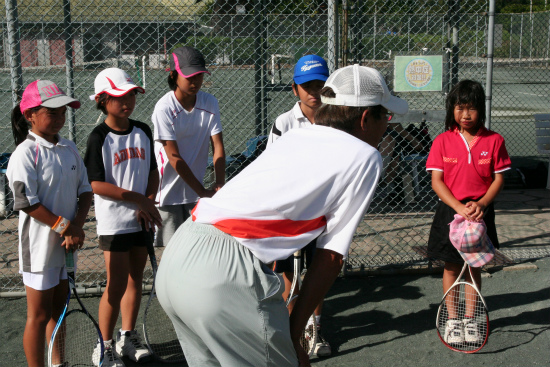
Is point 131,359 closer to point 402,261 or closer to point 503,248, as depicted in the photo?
point 402,261

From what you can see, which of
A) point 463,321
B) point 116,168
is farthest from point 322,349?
point 116,168

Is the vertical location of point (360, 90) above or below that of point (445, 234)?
above

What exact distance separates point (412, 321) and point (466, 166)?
1.25 metres

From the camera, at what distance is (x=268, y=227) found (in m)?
1.95

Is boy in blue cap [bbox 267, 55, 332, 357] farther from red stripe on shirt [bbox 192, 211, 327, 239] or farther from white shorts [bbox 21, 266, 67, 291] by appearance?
red stripe on shirt [bbox 192, 211, 327, 239]

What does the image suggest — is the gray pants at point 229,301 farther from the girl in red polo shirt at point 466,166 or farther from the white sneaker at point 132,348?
the girl in red polo shirt at point 466,166

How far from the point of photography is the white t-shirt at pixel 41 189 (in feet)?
10.4

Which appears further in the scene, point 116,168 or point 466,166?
point 466,166

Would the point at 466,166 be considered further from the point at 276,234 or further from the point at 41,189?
the point at 41,189

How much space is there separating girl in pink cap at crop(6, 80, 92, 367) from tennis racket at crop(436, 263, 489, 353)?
2.50 metres

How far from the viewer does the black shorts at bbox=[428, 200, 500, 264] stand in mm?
4199

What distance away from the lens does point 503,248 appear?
5.90 m

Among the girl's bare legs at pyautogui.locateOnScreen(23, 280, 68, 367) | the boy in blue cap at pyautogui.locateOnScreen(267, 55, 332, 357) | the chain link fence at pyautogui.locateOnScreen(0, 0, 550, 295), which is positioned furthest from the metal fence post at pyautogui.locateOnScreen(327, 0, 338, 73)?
the girl's bare legs at pyautogui.locateOnScreen(23, 280, 68, 367)

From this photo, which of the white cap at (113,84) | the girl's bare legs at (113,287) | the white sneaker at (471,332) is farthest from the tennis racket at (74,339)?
the white sneaker at (471,332)
